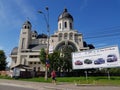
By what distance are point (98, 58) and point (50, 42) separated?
5042cm

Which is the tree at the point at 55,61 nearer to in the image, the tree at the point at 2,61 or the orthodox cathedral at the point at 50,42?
the orthodox cathedral at the point at 50,42

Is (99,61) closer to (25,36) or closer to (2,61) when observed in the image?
(2,61)

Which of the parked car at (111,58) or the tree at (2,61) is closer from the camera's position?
the parked car at (111,58)

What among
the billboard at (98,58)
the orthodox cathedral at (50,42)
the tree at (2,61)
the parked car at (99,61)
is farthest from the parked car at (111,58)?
the tree at (2,61)

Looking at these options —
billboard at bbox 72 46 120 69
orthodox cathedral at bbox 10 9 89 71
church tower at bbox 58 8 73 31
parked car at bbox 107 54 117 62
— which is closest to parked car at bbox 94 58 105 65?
Answer: billboard at bbox 72 46 120 69

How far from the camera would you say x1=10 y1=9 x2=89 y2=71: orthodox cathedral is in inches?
3241

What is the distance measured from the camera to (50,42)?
274 ft

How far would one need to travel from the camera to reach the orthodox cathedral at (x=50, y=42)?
82.3 meters

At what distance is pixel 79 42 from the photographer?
8294 centimetres

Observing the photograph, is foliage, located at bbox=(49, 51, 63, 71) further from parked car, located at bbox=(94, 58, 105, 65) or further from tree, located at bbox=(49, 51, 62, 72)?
parked car, located at bbox=(94, 58, 105, 65)

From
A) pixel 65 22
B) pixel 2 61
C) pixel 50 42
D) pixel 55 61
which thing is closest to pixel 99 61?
pixel 55 61

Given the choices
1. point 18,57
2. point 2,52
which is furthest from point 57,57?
point 18,57

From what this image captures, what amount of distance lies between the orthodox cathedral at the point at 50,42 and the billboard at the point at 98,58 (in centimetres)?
4310

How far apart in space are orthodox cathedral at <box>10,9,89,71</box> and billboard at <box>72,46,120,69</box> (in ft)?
141
